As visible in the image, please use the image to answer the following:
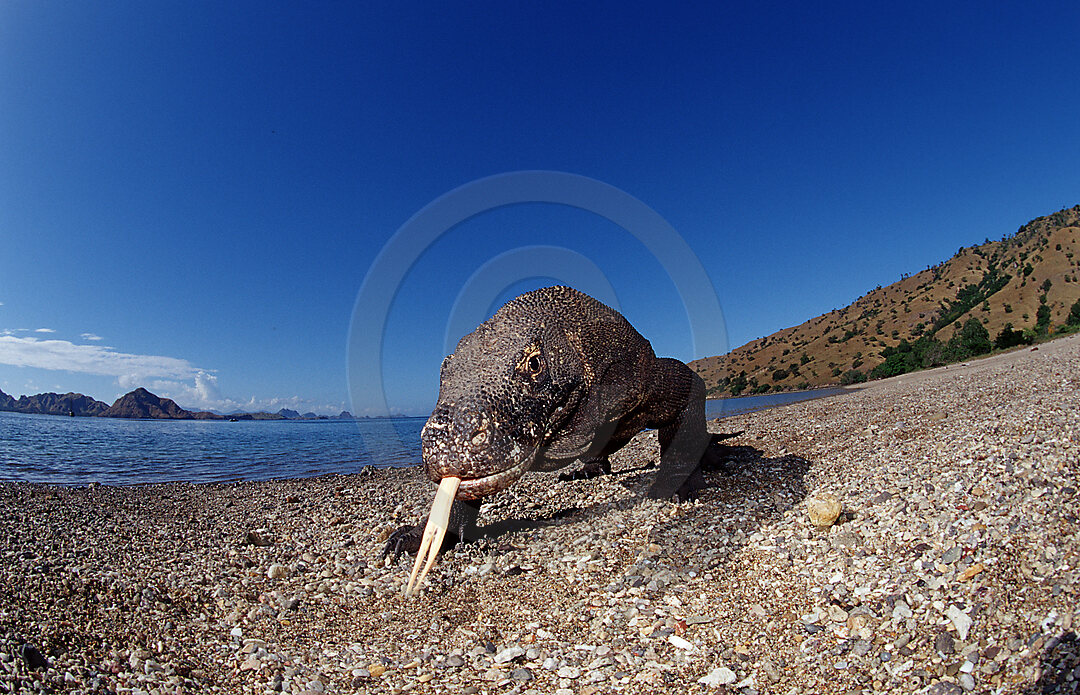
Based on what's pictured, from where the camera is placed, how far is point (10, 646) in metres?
3.48

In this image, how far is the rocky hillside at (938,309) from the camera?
60906 mm

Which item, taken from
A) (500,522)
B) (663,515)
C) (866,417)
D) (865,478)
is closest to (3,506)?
(500,522)

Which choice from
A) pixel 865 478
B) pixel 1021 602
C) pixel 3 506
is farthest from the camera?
pixel 3 506

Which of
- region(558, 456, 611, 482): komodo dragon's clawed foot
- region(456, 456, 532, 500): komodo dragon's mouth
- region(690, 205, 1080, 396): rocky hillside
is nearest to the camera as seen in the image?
region(456, 456, 532, 500): komodo dragon's mouth

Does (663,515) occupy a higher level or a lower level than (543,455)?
lower

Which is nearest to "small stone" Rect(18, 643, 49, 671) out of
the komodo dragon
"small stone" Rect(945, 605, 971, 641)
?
the komodo dragon

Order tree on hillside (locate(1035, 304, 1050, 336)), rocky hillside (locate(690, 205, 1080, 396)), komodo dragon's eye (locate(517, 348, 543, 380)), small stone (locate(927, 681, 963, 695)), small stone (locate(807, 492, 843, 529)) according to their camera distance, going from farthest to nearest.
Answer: rocky hillside (locate(690, 205, 1080, 396))
tree on hillside (locate(1035, 304, 1050, 336))
small stone (locate(807, 492, 843, 529))
komodo dragon's eye (locate(517, 348, 543, 380))
small stone (locate(927, 681, 963, 695))

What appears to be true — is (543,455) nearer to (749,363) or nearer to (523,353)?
(523,353)

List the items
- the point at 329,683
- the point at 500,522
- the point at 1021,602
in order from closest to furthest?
the point at 1021,602 → the point at 329,683 → the point at 500,522

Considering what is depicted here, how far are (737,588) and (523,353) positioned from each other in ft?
8.63

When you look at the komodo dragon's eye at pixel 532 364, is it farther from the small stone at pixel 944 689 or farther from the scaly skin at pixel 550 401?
the small stone at pixel 944 689

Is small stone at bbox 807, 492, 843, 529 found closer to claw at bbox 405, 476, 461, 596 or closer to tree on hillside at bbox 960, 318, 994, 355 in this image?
claw at bbox 405, 476, 461, 596

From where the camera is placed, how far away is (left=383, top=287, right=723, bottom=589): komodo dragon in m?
3.77

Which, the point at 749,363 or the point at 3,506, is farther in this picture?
the point at 749,363
